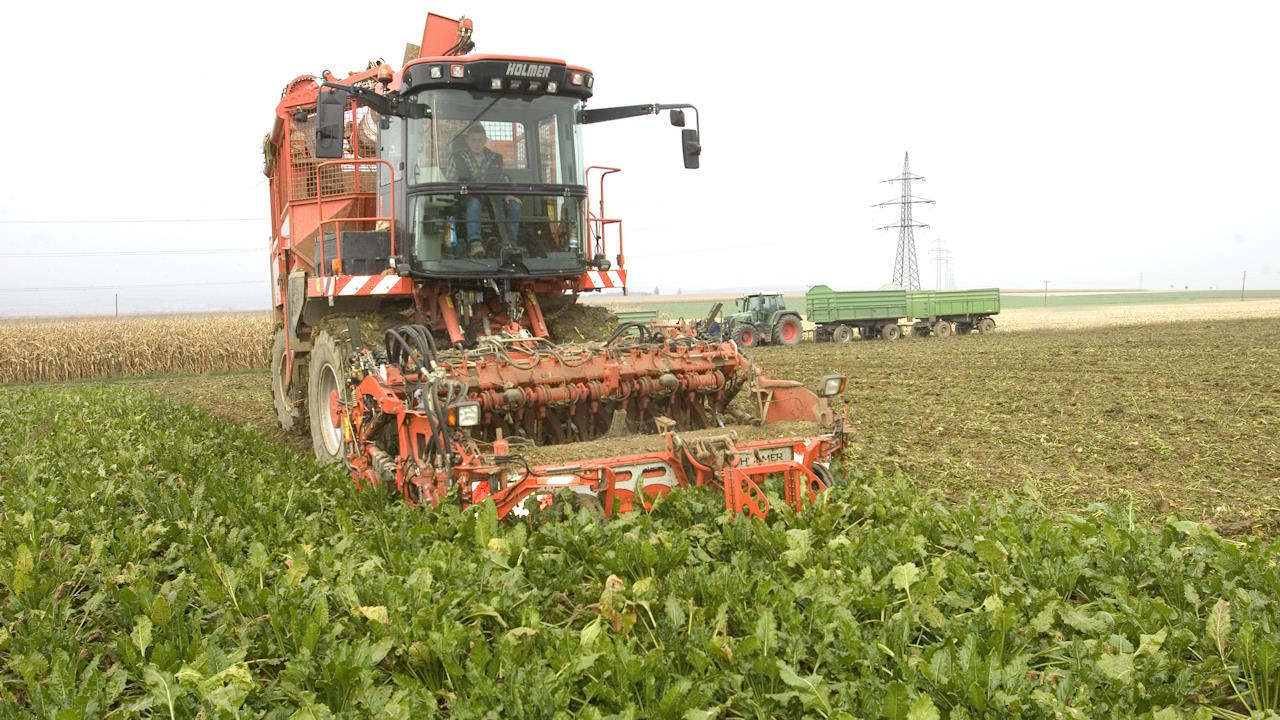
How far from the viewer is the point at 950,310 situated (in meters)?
32.4

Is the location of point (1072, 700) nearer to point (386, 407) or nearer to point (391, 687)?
point (391, 687)

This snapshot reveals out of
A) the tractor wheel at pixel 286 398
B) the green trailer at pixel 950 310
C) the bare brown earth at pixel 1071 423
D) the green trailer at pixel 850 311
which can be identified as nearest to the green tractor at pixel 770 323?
the green trailer at pixel 850 311

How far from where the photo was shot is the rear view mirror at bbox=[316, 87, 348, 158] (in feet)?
22.1

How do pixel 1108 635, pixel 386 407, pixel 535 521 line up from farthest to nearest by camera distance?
1. pixel 386 407
2. pixel 535 521
3. pixel 1108 635

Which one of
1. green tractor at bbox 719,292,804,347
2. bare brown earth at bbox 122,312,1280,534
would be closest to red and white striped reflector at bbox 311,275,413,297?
bare brown earth at bbox 122,312,1280,534

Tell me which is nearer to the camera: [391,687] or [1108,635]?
[391,687]

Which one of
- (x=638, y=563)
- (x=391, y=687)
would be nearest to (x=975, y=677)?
(x=638, y=563)

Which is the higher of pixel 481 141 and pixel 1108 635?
pixel 481 141

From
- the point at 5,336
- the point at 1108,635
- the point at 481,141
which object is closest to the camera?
the point at 1108,635

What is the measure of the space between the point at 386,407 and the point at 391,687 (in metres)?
3.05

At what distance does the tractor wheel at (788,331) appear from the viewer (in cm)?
2944

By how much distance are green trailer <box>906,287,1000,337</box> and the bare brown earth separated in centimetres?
990

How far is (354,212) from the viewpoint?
9.42 meters

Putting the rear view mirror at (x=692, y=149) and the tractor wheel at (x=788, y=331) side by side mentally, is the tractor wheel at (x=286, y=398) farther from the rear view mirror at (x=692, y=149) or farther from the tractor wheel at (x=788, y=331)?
the tractor wheel at (x=788, y=331)
